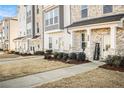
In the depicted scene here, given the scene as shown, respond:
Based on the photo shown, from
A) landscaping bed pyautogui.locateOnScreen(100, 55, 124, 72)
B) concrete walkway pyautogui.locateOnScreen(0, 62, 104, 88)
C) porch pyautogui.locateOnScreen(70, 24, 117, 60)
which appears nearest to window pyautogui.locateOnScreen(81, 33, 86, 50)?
porch pyautogui.locateOnScreen(70, 24, 117, 60)

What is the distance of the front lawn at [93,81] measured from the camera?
26.0 feet

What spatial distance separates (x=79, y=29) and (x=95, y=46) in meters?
1.56

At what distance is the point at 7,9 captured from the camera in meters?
12.2

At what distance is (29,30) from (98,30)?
545 inches

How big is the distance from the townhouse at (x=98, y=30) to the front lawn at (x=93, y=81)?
273cm

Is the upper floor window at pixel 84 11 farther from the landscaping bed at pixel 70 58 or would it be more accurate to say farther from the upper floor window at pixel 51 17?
the upper floor window at pixel 51 17

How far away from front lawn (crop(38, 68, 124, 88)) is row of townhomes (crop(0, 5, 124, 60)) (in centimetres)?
272

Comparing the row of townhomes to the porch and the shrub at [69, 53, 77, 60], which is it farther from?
the shrub at [69, 53, 77, 60]

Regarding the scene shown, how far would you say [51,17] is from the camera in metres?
18.9

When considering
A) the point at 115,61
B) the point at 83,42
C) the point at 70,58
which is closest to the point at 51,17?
the point at 83,42

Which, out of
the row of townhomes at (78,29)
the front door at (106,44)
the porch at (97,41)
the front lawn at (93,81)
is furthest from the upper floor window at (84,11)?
the front lawn at (93,81)

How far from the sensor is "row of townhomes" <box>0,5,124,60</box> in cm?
1179
